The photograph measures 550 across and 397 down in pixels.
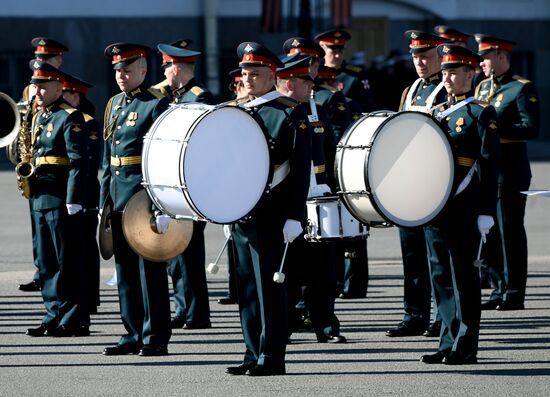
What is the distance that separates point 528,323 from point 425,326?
84cm

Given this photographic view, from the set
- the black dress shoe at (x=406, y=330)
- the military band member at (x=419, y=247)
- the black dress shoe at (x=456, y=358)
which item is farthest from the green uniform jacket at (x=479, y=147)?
the black dress shoe at (x=406, y=330)

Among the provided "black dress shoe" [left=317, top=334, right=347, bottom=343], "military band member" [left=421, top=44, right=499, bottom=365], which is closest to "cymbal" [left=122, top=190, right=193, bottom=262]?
"black dress shoe" [left=317, top=334, right=347, bottom=343]

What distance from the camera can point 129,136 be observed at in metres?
9.64

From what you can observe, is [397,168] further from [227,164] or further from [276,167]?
[227,164]

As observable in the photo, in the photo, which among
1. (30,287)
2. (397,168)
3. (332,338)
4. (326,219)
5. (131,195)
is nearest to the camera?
(397,168)

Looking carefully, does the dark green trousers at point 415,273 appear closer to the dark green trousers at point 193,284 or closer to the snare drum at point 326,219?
the snare drum at point 326,219

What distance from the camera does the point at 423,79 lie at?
1042cm

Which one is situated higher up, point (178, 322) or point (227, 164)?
point (227, 164)

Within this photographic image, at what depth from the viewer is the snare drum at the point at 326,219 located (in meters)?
9.77

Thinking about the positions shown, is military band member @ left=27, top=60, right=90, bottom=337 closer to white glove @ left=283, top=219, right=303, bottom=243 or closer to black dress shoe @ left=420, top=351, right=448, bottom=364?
white glove @ left=283, top=219, right=303, bottom=243

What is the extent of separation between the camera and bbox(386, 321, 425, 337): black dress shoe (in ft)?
33.9

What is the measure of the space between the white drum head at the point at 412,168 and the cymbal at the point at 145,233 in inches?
49.9

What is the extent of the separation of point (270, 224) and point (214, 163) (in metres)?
0.47

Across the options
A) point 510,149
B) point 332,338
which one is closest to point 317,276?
point 332,338
